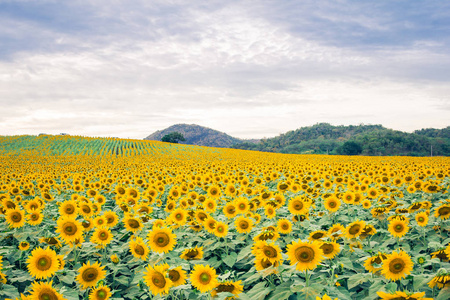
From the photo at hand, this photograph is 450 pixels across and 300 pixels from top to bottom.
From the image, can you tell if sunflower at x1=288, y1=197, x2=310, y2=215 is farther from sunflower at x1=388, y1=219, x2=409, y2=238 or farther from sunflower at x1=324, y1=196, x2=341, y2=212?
sunflower at x1=388, y1=219, x2=409, y2=238

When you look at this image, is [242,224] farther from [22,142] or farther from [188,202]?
[22,142]

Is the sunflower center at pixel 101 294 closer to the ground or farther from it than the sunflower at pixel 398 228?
closer to the ground

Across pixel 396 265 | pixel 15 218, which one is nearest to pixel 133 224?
pixel 15 218

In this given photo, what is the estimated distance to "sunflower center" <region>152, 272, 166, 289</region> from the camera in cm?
271

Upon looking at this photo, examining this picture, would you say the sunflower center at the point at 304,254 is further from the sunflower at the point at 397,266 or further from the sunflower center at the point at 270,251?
the sunflower at the point at 397,266

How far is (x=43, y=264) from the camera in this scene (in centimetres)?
323

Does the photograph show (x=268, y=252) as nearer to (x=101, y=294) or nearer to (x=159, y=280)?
(x=159, y=280)

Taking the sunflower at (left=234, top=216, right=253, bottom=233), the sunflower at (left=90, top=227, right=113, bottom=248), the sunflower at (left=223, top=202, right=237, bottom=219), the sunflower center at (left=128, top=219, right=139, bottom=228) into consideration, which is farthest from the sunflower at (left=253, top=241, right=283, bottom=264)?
Result: the sunflower at (left=90, top=227, right=113, bottom=248)

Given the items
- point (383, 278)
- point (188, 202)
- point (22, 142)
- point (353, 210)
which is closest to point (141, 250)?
point (188, 202)

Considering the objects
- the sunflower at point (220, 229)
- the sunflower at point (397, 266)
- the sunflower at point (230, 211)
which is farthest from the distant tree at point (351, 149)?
the sunflower at point (397, 266)

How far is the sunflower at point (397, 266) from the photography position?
2.65m

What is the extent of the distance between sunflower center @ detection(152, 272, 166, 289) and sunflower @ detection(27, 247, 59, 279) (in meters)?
1.38

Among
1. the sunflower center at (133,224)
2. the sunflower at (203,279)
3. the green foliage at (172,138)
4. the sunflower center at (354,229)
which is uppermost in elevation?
the green foliage at (172,138)

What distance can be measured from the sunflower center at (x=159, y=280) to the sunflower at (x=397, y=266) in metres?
2.21
